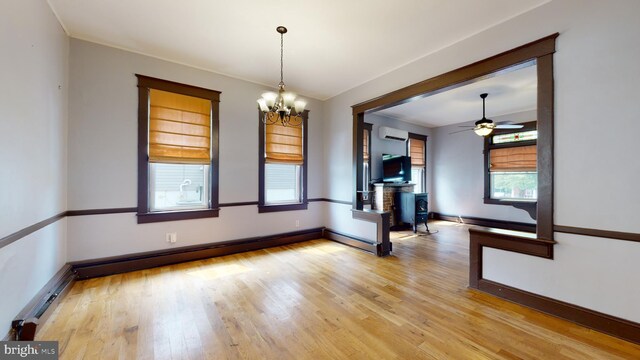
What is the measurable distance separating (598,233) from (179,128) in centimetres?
499

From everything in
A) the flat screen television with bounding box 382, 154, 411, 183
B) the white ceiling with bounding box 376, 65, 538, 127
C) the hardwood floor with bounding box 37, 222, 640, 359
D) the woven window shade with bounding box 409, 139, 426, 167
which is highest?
the white ceiling with bounding box 376, 65, 538, 127

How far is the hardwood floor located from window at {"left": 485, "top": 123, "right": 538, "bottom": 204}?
4.11 meters

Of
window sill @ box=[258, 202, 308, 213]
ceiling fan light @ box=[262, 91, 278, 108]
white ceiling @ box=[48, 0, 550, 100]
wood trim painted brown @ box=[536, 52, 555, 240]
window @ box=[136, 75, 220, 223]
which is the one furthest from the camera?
window sill @ box=[258, 202, 308, 213]

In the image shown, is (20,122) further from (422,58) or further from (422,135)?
(422,135)

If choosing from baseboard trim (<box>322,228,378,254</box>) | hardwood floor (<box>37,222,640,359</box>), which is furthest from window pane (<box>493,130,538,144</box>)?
baseboard trim (<box>322,228,378,254</box>)

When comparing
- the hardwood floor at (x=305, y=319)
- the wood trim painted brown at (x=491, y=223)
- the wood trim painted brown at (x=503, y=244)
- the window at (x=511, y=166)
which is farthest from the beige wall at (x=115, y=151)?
the window at (x=511, y=166)

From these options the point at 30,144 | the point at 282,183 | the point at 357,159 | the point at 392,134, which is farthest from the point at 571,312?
the point at 30,144

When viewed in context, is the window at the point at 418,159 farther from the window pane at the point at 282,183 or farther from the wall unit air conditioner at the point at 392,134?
the window pane at the point at 282,183

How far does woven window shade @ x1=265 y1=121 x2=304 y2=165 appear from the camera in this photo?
459 centimetres

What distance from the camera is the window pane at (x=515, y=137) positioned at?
5.81 metres

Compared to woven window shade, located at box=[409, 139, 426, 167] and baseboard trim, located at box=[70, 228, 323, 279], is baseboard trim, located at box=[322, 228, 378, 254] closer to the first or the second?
baseboard trim, located at box=[70, 228, 323, 279]

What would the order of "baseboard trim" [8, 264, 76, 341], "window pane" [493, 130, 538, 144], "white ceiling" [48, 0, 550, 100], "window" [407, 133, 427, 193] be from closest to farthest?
"baseboard trim" [8, 264, 76, 341] → "white ceiling" [48, 0, 550, 100] → "window pane" [493, 130, 538, 144] → "window" [407, 133, 427, 193]

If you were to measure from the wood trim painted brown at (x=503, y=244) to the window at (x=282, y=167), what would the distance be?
3.10 m

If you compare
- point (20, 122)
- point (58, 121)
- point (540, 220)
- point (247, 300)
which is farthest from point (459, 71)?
point (58, 121)
